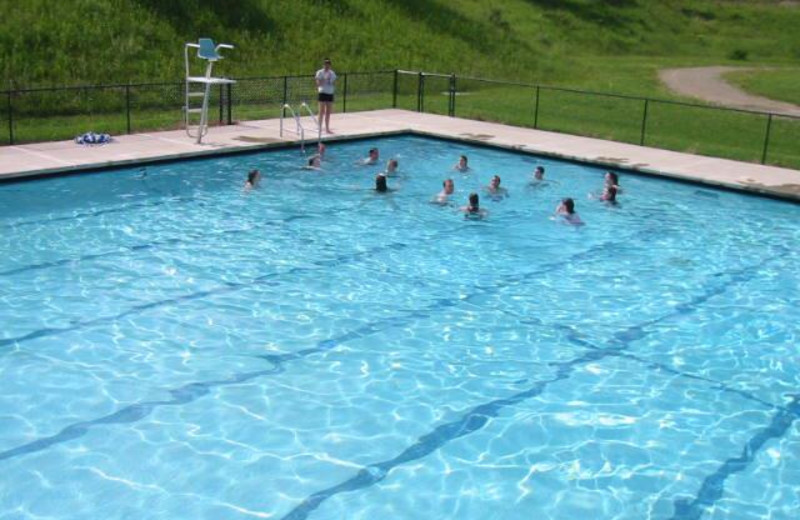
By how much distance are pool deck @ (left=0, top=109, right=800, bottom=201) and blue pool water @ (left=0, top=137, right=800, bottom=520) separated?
4.45 feet

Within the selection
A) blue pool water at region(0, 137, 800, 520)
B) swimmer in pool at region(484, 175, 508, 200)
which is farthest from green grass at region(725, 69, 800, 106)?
blue pool water at region(0, 137, 800, 520)

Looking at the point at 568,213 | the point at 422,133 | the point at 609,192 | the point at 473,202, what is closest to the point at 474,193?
the point at 473,202

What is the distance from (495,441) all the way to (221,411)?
2727 millimetres

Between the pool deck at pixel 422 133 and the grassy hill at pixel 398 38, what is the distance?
7.74 m

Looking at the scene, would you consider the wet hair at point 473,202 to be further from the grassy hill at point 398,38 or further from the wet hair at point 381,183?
the grassy hill at point 398,38

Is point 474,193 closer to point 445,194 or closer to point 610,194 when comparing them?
point 445,194

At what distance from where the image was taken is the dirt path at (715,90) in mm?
34906

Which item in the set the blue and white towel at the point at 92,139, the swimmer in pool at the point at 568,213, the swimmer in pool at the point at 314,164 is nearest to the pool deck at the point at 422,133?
the blue and white towel at the point at 92,139

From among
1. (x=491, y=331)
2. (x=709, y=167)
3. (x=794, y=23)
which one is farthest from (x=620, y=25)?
(x=491, y=331)

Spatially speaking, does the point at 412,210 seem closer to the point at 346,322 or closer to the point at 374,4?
the point at 346,322

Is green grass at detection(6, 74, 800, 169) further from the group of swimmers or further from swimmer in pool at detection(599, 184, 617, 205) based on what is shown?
swimmer in pool at detection(599, 184, 617, 205)

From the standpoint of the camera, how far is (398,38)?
135ft

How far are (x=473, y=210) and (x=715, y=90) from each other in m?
26.5

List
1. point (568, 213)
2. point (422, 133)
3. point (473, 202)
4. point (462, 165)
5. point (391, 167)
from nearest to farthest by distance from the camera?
point (568, 213) → point (473, 202) → point (391, 167) → point (462, 165) → point (422, 133)
